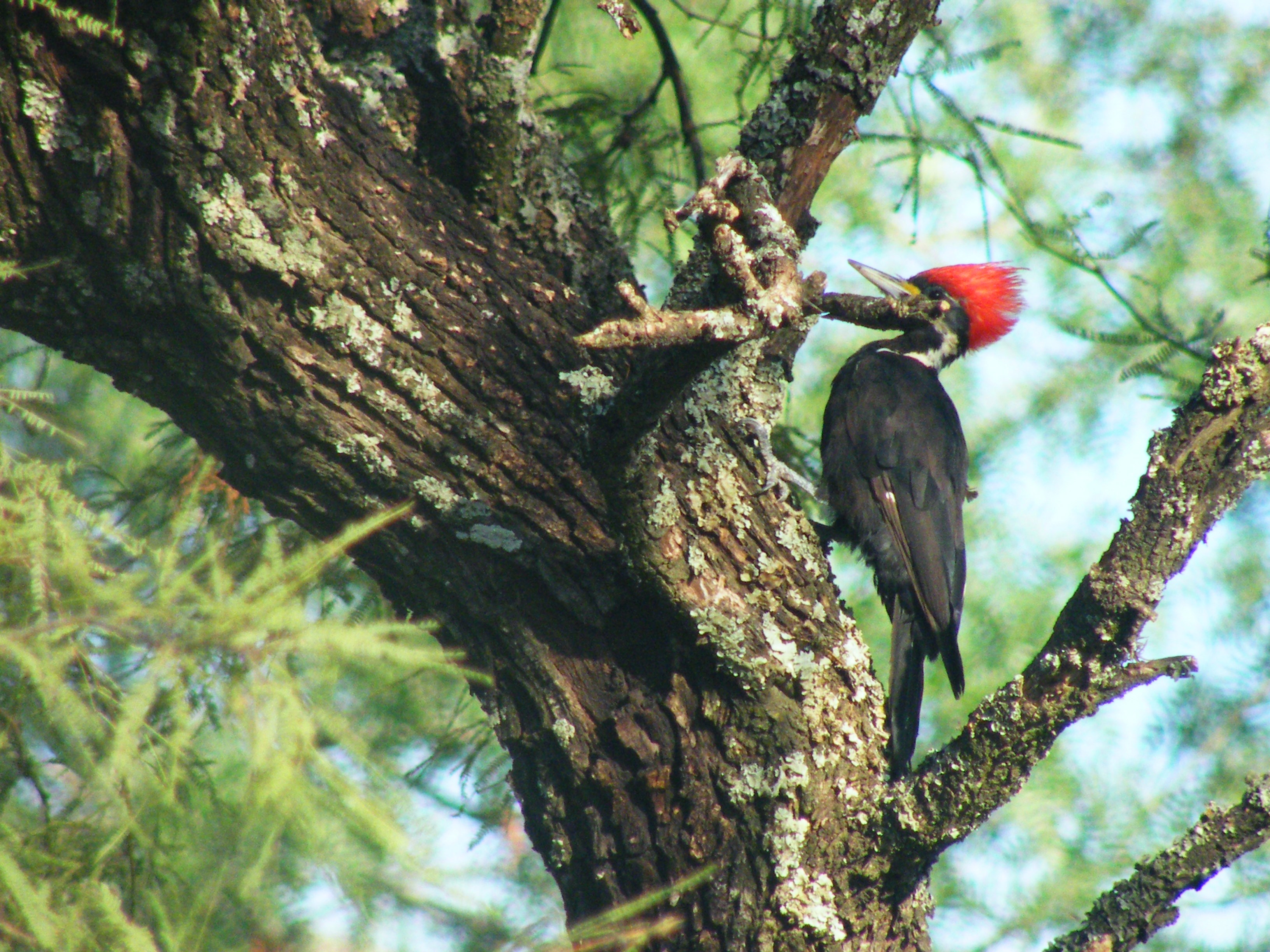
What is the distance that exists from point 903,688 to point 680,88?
202 cm

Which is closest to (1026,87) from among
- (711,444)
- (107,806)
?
(711,444)

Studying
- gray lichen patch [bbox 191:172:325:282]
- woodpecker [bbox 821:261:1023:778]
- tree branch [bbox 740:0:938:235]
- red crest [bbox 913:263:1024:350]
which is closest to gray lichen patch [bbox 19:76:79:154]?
gray lichen patch [bbox 191:172:325:282]

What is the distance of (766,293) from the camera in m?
→ 1.46

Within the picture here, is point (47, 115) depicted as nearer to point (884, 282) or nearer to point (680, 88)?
point (680, 88)

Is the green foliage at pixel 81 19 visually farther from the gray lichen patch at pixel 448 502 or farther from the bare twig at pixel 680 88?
the bare twig at pixel 680 88

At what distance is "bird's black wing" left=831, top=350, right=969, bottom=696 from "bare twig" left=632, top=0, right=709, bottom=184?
39.6 inches

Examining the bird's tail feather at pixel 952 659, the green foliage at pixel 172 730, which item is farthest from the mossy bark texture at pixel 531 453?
the bird's tail feather at pixel 952 659

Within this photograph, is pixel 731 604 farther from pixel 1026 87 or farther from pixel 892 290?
pixel 1026 87

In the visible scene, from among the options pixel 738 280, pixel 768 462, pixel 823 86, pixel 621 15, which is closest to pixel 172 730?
pixel 738 280

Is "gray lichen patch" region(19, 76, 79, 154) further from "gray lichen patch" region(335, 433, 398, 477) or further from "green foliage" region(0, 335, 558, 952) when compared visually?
"gray lichen patch" region(335, 433, 398, 477)

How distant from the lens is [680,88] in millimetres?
3205

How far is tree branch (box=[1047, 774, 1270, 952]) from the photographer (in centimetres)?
168

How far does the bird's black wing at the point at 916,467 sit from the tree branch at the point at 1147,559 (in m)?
1.32

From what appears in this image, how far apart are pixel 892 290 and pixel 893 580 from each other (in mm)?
1246
